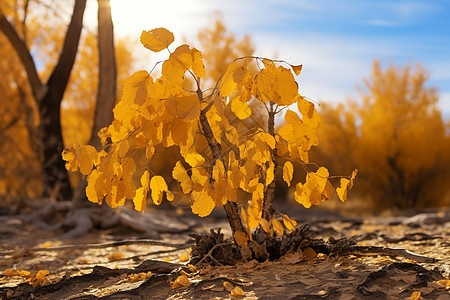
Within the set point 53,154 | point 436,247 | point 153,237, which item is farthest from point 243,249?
point 53,154

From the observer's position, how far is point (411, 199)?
36.4 feet

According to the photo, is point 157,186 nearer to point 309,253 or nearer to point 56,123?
point 309,253

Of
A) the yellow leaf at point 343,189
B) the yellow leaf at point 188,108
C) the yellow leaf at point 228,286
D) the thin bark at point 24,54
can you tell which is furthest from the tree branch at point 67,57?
the yellow leaf at point 228,286

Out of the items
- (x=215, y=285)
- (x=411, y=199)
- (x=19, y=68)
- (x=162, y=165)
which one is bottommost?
(x=411, y=199)

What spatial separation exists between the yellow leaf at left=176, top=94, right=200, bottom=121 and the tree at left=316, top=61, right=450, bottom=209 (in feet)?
29.7

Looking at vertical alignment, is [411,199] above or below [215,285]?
below

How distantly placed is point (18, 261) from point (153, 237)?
1.43 metres

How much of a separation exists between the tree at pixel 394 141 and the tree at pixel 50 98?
21.9ft

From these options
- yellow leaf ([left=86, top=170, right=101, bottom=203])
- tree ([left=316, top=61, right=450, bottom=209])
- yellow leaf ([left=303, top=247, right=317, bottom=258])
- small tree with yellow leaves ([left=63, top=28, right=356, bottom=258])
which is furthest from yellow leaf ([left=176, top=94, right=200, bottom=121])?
tree ([left=316, top=61, right=450, bottom=209])

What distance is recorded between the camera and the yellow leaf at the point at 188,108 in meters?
2.09

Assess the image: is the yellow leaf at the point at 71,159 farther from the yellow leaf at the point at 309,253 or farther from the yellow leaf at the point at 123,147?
the yellow leaf at the point at 309,253

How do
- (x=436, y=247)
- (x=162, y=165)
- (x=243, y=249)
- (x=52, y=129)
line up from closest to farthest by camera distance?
(x=243, y=249) < (x=436, y=247) < (x=52, y=129) < (x=162, y=165)

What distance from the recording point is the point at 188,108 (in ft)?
6.91

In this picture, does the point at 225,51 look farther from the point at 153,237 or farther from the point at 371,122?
the point at 153,237
